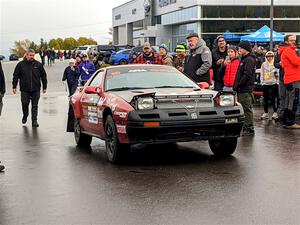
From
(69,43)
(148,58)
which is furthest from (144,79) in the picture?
(69,43)

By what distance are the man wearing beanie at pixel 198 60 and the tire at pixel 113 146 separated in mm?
3388

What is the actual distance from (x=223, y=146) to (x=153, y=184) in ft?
7.54

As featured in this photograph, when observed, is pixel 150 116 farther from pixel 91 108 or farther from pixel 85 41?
pixel 85 41

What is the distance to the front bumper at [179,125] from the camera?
7.75m

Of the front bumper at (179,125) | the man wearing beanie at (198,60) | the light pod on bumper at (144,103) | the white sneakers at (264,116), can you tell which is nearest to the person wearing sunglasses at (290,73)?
the white sneakers at (264,116)

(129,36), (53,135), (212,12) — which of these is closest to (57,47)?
(129,36)

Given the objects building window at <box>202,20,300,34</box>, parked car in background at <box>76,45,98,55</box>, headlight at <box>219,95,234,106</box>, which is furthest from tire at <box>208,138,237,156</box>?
building window at <box>202,20,300,34</box>

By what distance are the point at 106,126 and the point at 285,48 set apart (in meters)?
5.09

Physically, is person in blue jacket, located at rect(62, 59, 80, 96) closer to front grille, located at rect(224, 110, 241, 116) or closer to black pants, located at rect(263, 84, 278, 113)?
black pants, located at rect(263, 84, 278, 113)

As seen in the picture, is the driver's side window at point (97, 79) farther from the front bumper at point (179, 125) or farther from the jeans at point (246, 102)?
the jeans at point (246, 102)

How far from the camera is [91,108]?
921cm

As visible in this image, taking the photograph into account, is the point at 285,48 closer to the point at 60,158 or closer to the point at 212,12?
the point at 60,158

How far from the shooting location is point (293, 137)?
10.6 m

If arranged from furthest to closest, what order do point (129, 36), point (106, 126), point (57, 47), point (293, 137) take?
point (57, 47) → point (129, 36) → point (293, 137) → point (106, 126)
